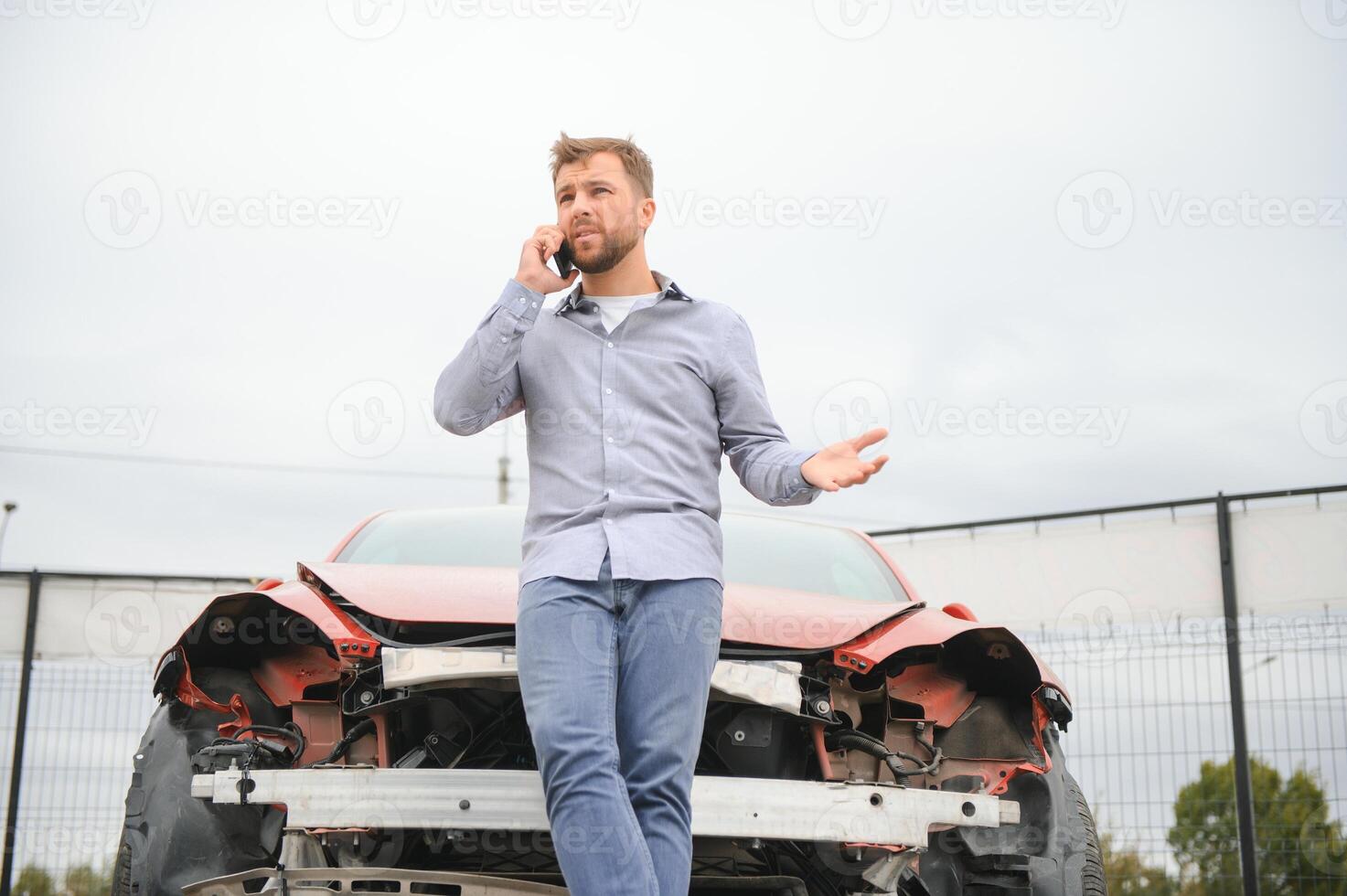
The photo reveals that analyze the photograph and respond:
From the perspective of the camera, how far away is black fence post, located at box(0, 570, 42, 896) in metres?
7.03

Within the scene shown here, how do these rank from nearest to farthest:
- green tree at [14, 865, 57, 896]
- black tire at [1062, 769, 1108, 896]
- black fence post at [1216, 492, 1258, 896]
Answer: black tire at [1062, 769, 1108, 896] < black fence post at [1216, 492, 1258, 896] < green tree at [14, 865, 57, 896]

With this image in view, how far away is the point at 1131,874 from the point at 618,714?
5537 mm

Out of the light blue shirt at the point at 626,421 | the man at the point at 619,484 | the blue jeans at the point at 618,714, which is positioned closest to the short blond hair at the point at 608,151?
the man at the point at 619,484

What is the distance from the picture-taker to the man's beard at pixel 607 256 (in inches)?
113

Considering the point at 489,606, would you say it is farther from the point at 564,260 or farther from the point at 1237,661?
the point at 1237,661

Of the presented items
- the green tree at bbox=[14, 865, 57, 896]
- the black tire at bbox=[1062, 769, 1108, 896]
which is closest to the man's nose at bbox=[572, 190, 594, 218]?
the black tire at bbox=[1062, 769, 1108, 896]

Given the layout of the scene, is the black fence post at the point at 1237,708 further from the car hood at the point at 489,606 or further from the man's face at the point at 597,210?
the man's face at the point at 597,210

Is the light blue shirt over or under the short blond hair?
under

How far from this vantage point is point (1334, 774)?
256 inches

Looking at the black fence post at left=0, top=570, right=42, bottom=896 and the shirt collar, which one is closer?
the shirt collar

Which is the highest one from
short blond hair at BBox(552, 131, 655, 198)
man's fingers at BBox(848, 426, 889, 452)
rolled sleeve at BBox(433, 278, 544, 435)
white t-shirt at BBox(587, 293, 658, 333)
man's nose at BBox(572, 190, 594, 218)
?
short blond hair at BBox(552, 131, 655, 198)

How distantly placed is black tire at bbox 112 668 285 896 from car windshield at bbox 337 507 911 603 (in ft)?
3.70

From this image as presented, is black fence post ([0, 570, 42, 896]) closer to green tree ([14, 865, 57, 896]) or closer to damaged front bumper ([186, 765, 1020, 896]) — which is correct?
green tree ([14, 865, 57, 896])

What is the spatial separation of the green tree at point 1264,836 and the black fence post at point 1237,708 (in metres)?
0.05
